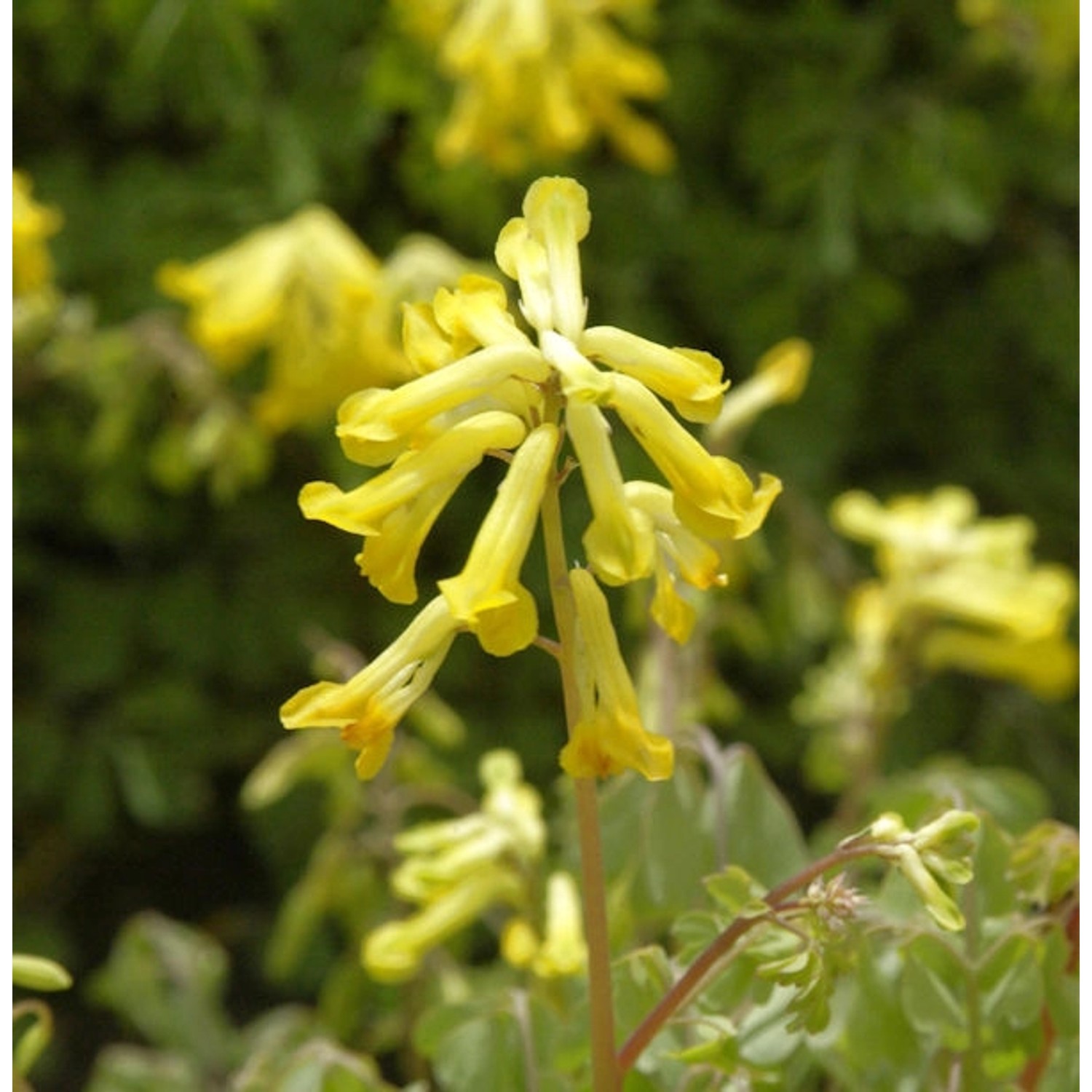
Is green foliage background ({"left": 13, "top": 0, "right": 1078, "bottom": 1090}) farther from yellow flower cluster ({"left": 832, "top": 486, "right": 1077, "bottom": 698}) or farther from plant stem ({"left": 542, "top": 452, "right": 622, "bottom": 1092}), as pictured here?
plant stem ({"left": 542, "top": 452, "right": 622, "bottom": 1092})

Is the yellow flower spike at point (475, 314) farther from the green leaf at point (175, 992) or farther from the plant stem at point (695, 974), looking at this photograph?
the green leaf at point (175, 992)

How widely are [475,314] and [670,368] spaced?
0.06 m

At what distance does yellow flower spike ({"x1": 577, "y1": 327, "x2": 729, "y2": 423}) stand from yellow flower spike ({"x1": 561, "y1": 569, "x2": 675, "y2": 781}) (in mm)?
63

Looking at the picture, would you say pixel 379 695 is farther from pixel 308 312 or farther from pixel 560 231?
pixel 308 312

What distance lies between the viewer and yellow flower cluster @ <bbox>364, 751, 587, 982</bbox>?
856mm

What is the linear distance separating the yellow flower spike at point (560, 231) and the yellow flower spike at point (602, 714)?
0.28 ft

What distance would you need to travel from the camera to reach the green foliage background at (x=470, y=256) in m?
1.75

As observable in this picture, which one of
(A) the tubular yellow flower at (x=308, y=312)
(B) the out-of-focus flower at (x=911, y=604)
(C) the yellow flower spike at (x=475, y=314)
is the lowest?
(C) the yellow flower spike at (x=475, y=314)

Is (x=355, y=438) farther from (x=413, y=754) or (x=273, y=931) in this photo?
(x=273, y=931)

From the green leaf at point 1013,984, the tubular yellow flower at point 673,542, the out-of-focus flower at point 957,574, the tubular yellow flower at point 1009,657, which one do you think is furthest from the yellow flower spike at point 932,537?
the tubular yellow flower at point 673,542

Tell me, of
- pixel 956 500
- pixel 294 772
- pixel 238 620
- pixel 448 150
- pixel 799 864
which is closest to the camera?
pixel 799 864

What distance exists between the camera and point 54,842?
2014 millimetres

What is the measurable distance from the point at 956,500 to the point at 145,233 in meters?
0.86

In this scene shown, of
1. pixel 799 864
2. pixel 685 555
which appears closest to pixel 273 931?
pixel 799 864
